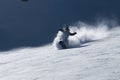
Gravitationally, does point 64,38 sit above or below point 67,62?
above

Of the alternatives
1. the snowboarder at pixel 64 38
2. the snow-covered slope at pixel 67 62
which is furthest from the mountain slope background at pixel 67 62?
the snowboarder at pixel 64 38

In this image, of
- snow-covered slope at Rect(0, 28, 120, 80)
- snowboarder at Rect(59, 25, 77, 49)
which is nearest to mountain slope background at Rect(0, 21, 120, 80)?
snow-covered slope at Rect(0, 28, 120, 80)

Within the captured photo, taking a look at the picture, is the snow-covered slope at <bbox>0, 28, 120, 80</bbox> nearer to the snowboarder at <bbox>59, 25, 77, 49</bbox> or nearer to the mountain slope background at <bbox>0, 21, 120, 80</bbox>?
the mountain slope background at <bbox>0, 21, 120, 80</bbox>

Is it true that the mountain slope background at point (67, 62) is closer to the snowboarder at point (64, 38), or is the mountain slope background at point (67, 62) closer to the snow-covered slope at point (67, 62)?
the snow-covered slope at point (67, 62)

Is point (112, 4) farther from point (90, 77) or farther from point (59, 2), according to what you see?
point (90, 77)

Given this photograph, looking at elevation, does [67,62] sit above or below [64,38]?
below

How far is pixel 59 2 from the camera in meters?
25.4

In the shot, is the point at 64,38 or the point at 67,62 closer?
the point at 67,62

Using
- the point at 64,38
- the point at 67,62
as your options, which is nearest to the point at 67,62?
the point at 67,62

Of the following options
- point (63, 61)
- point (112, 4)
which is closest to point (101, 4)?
point (112, 4)

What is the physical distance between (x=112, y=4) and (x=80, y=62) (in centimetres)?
912

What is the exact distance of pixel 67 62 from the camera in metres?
16.0

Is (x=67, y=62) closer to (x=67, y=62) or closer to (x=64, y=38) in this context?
(x=67, y=62)

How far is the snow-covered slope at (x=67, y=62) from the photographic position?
45.7 ft
